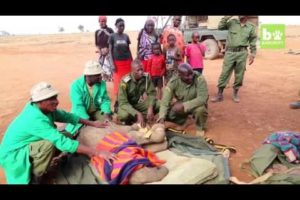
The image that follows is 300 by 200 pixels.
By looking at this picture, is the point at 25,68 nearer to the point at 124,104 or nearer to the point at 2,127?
the point at 2,127

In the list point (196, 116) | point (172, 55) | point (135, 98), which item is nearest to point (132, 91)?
point (135, 98)

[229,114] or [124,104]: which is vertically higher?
[124,104]

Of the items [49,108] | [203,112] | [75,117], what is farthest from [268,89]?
[49,108]

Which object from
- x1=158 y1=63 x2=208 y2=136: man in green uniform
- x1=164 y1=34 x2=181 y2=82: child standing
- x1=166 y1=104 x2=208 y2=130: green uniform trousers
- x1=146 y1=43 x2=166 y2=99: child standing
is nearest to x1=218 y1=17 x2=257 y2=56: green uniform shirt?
x1=164 y1=34 x2=181 y2=82: child standing

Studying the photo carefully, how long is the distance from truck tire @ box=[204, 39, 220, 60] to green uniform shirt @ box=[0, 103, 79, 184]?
11.0 meters

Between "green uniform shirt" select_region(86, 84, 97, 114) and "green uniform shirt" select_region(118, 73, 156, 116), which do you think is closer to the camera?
"green uniform shirt" select_region(86, 84, 97, 114)

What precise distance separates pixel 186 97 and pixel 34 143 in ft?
7.74

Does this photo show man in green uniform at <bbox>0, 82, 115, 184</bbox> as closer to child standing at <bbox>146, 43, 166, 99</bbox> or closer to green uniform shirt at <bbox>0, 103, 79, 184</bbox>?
green uniform shirt at <bbox>0, 103, 79, 184</bbox>

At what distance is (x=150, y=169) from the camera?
11.1ft

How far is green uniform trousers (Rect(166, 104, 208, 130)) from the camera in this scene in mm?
4832

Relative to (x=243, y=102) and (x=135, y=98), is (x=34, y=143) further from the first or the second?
A: (x=243, y=102)

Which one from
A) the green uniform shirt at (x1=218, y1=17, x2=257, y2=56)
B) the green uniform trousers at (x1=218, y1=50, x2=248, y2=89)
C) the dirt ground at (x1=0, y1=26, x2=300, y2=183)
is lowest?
the dirt ground at (x1=0, y1=26, x2=300, y2=183)
